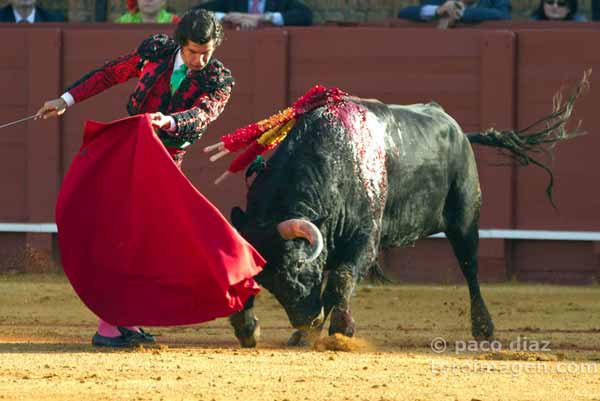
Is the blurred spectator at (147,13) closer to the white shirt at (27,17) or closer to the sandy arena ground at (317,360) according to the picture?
the white shirt at (27,17)

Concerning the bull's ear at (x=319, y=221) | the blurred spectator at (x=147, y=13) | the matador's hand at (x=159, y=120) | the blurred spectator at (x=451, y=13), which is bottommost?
the bull's ear at (x=319, y=221)

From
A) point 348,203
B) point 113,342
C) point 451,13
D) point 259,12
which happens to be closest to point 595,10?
point 451,13

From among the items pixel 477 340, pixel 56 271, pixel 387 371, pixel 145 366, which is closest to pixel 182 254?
pixel 145 366

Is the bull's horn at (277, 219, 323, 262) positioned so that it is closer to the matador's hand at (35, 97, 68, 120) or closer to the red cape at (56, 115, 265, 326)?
the red cape at (56, 115, 265, 326)

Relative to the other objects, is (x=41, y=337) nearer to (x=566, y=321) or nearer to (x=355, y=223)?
(x=355, y=223)

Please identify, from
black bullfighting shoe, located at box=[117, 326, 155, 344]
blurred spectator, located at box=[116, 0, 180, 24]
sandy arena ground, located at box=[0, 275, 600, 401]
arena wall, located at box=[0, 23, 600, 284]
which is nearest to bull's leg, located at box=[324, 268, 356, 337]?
sandy arena ground, located at box=[0, 275, 600, 401]

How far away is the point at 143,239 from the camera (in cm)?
537

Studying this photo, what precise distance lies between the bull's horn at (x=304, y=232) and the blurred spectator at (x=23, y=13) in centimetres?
415

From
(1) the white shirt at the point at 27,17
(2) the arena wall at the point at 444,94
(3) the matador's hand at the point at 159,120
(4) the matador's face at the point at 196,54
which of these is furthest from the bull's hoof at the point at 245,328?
(1) the white shirt at the point at 27,17

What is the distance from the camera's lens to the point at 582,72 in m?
8.70

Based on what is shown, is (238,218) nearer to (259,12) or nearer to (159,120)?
(159,120)

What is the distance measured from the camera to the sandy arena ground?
4.56 metres

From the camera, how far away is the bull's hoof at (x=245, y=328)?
5719mm

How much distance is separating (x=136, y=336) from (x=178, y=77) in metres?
0.96
